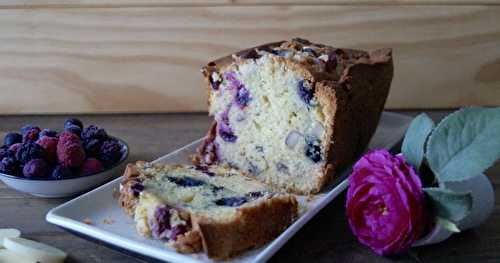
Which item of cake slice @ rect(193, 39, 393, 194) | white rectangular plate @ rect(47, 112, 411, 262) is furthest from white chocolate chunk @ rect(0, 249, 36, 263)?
cake slice @ rect(193, 39, 393, 194)

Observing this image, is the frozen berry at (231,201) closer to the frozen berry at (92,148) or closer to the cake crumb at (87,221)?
the cake crumb at (87,221)

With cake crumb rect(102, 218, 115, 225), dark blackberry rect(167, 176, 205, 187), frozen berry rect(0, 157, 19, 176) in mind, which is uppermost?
frozen berry rect(0, 157, 19, 176)

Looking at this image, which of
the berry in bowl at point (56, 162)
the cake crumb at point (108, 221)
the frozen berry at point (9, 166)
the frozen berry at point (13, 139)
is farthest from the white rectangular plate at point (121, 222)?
the frozen berry at point (13, 139)

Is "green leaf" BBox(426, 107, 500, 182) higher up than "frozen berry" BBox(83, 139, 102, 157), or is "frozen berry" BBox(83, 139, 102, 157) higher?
"green leaf" BBox(426, 107, 500, 182)

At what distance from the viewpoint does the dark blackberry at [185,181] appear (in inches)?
56.7

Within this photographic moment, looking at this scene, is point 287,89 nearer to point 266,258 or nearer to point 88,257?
point 266,258

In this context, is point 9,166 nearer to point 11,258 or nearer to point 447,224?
point 11,258

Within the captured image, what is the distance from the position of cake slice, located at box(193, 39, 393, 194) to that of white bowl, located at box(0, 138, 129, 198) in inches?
12.3

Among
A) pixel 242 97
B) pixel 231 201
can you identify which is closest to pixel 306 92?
pixel 242 97

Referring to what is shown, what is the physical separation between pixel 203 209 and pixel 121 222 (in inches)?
8.6

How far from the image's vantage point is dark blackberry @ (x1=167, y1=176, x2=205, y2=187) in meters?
1.44

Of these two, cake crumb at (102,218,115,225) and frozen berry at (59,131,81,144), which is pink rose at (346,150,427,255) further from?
frozen berry at (59,131,81,144)

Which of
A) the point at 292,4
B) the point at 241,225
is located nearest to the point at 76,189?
the point at 241,225

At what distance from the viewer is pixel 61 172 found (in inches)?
59.0
